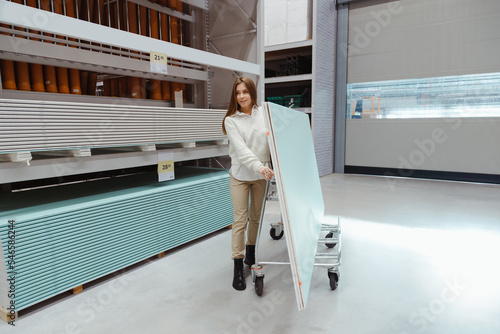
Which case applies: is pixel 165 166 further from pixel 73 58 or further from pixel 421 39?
pixel 421 39

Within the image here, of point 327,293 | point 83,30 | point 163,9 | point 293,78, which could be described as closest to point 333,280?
point 327,293

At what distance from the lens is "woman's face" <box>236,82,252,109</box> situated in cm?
231

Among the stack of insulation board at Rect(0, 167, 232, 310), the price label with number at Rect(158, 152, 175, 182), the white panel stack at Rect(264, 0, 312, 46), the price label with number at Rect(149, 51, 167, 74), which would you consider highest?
the white panel stack at Rect(264, 0, 312, 46)

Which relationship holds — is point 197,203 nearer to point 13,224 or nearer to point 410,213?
point 13,224

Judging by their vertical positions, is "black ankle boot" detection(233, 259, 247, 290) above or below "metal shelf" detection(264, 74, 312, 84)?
below

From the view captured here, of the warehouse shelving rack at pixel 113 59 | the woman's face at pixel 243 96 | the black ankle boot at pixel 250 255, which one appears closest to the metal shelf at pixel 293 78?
the warehouse shelving rack at pixel 113 59

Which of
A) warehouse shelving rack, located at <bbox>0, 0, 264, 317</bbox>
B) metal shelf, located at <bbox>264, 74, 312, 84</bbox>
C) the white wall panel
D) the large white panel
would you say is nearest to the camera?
the large white panel

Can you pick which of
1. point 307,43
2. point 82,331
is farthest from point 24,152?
point 307,43

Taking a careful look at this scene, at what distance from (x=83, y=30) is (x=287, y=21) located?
16.5 ft

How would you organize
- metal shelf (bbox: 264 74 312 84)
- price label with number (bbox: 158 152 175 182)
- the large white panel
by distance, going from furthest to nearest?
1. metal shelf (bbox: 264 74 312 84)
2. price label with number (bbox: 158 152 175 182)
3. the large white panel

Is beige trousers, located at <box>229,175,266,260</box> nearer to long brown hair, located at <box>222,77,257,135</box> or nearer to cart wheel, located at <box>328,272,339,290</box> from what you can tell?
long brown hair, located at <box>222,77,257,135</box>

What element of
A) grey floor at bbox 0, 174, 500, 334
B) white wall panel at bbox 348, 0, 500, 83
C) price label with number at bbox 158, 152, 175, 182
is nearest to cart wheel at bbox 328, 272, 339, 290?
grey floor at bbox 0, 174, 500, 334

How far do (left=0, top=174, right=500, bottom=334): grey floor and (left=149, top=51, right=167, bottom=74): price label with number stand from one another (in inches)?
64.7

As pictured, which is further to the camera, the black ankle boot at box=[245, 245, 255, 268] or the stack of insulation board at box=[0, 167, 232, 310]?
the black ankle boot at box=[245, 245, 255, 268]
